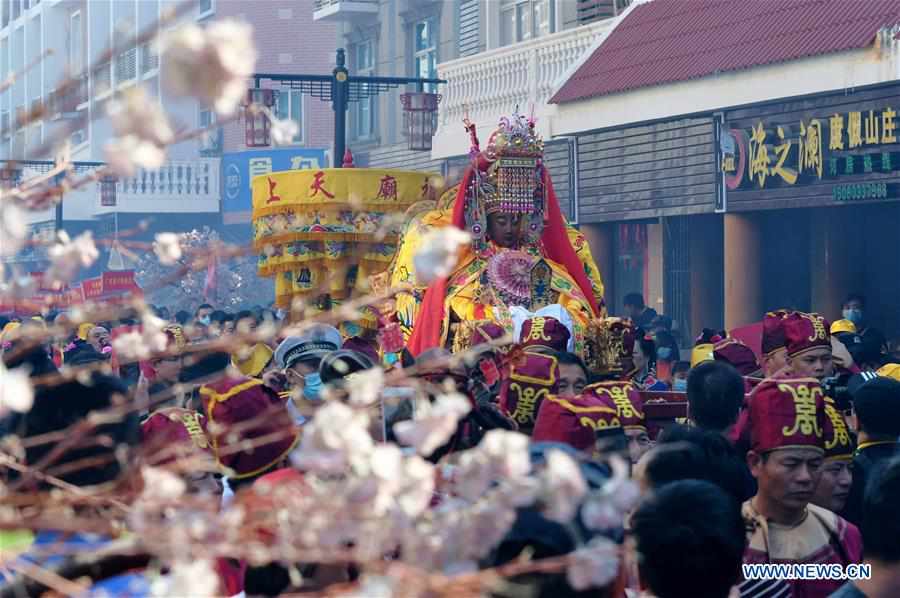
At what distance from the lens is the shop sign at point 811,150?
15.3m

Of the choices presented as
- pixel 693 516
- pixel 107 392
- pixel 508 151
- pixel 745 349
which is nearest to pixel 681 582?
pixel 693 516

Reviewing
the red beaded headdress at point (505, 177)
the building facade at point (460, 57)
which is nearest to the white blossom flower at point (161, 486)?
the red beaded headdress at point (505, 177)

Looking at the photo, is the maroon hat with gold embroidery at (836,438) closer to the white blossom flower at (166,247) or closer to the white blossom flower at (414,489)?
the white blossom flower at (166,247)

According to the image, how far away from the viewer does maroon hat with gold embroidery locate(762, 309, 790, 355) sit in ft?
26.3

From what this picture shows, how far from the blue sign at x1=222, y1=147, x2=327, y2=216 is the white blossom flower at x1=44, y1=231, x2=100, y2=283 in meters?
30.6

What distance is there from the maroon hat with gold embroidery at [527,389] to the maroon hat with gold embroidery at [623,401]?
2.38 ft

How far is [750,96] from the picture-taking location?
16750 mm

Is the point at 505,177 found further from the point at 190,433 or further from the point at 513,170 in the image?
the point at 190,433

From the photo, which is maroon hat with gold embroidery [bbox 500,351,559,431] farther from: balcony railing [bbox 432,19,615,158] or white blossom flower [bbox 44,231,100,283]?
balcony railing [bbox 432,19,615,158]

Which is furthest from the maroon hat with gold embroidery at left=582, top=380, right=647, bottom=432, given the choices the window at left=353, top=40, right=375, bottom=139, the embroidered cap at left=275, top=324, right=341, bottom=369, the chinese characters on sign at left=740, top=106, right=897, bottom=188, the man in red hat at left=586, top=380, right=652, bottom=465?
the window at left=353, top=40, right=375, bottom=139

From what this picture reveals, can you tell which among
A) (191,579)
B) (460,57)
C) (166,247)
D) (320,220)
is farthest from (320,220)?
(460,57)

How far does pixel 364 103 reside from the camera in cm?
3130

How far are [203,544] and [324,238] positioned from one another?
1063 centimetres

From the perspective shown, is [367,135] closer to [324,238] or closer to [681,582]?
[324,238]
